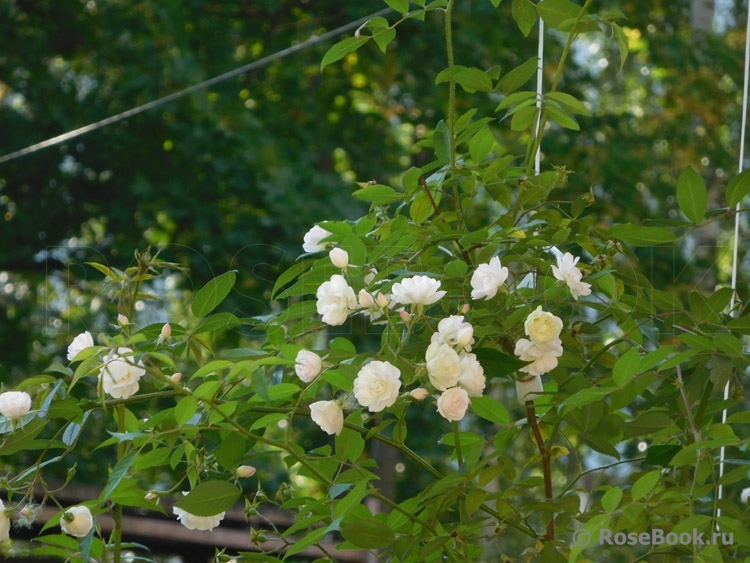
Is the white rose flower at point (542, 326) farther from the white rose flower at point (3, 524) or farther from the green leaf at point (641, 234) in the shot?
the white rose flower at point (3, 524)

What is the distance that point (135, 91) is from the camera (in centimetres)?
400

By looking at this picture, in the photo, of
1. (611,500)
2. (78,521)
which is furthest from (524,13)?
(78,521)

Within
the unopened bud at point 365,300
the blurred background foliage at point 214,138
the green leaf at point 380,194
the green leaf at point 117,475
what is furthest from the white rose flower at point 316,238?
the blurred background foliage at point 214,138

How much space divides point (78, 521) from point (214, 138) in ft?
11.5

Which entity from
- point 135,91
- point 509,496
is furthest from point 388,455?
point 509,496

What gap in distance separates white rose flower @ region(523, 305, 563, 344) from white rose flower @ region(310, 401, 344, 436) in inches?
5.4

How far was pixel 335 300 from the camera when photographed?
2.29ft

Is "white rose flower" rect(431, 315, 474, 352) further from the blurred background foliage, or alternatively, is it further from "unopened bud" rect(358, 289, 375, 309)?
the blurred background foliage

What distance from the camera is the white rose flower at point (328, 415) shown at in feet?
2.20

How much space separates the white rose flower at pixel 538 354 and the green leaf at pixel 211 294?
20 centimetres

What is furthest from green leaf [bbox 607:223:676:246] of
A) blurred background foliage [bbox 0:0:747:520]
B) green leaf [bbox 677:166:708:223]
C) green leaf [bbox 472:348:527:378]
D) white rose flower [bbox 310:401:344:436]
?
blurred background foliage [bbox 0:0:747:520]

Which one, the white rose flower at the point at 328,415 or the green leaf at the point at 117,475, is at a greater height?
the white rose flower at the point at 328,415

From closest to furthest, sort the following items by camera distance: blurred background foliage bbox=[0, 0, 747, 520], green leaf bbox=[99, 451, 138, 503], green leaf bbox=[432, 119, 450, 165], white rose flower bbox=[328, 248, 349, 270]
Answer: green leaf bbox=[99, 451, 138, 503] → white rose flower bbox=[328, 248, 349, 270] → green leaf bbox=[432, 119, 450, 165] → blurred background foliage bbox=[0, 0, 747, 520]

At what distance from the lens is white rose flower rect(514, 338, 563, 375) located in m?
0.70
